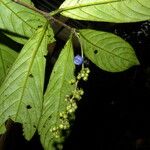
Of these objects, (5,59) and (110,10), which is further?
(5,59)

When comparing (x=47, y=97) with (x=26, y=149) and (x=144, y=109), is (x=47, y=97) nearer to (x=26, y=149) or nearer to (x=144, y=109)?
(x=26, y=149)

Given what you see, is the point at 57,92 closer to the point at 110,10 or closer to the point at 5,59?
the point at 5,59

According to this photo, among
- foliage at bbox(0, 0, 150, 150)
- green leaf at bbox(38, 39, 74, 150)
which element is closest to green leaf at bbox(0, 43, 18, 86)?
foliage at bbox(0, 0, 150, 150)

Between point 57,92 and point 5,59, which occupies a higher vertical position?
point 5,59

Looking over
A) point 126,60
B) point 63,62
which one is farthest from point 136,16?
point 63,62

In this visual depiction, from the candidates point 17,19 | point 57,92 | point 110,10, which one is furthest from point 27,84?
point 110,10
